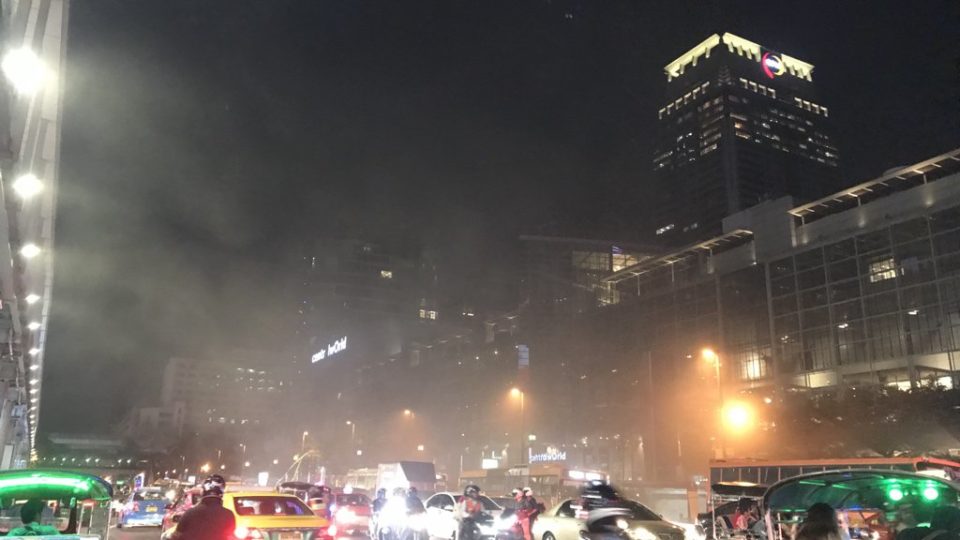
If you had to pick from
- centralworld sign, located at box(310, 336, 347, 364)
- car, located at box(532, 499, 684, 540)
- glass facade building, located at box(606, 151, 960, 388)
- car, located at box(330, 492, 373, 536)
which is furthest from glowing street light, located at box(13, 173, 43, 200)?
centralworld sign, located at box(310, 336, 347, 364)

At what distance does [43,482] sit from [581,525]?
33.8 ft

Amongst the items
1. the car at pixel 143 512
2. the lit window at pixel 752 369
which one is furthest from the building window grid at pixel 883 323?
the car at pixel 143 512

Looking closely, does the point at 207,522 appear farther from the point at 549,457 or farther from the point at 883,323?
the point at 549,457

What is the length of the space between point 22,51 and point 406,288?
15314 centimetres

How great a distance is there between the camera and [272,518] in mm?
9922

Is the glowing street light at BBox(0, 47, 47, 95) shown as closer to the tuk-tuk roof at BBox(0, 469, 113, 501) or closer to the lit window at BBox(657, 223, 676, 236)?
the tuk-tuk roof at BBox(0, 469, 113, 501)

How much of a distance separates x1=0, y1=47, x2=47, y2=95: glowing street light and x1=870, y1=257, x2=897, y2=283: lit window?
51393 millimetres

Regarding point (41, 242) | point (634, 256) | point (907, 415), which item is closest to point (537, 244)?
point (634, 256)

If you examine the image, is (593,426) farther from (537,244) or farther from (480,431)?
(537,244)

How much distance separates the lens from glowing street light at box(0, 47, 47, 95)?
765 cm

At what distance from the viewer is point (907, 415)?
121 feet

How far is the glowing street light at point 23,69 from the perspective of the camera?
7.65 metres

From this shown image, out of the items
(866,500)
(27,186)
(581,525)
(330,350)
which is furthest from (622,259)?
(27,186)

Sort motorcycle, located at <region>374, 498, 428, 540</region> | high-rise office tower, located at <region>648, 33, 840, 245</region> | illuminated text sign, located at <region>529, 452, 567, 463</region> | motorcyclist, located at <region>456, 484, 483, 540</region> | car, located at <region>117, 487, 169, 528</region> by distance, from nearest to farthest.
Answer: motorcyclist, located at <region>456, 484, 483, 540</region>
motorcycle, located at <region>374, 498, 428, 540</region>
car, located at <region>117, 487, 169, 528</region>
illuminated text sign, located at <region>529, 452, 567, 463</region>
high-rise office tower, located at <region>648, 33, 840, 245</region>
